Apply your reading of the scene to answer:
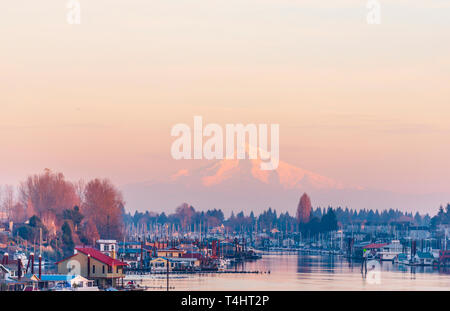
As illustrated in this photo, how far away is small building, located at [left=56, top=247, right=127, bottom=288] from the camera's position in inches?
2226

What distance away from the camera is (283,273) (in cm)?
7550

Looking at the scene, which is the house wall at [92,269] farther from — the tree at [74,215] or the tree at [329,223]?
the tree at [329,223]

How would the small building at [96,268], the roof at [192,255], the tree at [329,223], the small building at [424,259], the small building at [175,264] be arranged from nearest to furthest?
the small building at [96,268] < the small building at [175,264] < the roof at [192,255] < the small building at [424,259] < the tree at [329,223]

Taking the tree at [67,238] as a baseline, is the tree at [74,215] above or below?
above

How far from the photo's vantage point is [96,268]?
57.1m

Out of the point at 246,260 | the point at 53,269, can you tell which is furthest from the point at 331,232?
the point at 53,269

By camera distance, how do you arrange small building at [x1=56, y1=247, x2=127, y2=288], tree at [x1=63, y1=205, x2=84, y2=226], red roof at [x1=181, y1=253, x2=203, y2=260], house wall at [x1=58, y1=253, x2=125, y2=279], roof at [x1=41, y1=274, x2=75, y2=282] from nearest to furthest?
roof at [x1=41, y1=274, x2=75, y2=282] → small building at [x1=56, y1=247, x2=127, y2=288] → house wall at [x1=58, y1=253, x2=125, y2=279] → red roof at [x1=181, y1=253, x2=203, y2=260] → tree at [x1=63, y1=205, x2=84, y2=226]

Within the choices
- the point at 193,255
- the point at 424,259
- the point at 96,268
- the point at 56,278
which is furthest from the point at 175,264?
the point at 56,278

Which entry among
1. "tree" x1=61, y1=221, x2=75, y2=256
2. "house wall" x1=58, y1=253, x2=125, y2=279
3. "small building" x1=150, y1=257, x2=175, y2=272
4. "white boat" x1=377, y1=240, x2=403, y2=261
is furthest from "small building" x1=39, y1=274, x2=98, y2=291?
"white boat" x1=377, y1=240, x2=403, y2=261

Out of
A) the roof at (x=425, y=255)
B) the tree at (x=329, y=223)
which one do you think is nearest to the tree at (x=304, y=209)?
the tree at (x=329, y=223)

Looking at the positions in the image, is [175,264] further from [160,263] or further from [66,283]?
[66,283]

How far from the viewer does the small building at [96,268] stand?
5653 centimetres

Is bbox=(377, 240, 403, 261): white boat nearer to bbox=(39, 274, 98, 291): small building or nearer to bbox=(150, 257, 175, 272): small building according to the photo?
bbox=(150, 257, 175, 272): small building
